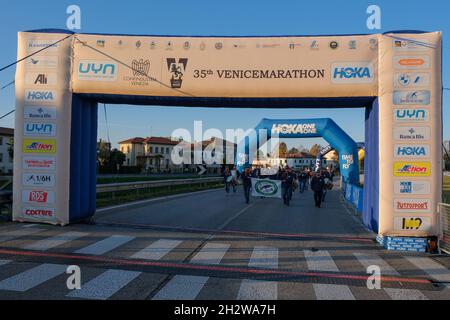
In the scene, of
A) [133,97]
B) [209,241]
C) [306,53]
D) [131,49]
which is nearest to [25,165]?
[133,97]

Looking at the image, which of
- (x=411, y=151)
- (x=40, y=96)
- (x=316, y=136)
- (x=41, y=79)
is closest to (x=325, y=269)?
(x=411, y=151)

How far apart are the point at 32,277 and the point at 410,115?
A: 7968 mm

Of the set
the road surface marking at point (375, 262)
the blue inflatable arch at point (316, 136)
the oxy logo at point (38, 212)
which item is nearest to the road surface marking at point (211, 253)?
the road surface marking at point (375, 262)

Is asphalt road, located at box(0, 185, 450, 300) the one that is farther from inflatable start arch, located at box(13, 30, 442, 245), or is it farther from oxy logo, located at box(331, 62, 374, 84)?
oxy logo, located at box(331, 62, 374, 84)

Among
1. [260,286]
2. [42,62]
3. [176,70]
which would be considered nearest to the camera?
[260,286]

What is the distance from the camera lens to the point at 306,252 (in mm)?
7863

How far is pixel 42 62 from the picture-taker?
10.1 meters

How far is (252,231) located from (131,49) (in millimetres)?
5578

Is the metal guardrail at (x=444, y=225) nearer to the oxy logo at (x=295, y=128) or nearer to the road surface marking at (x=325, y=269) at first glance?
the road surface marking at (x=325, y=269)

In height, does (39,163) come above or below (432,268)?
above

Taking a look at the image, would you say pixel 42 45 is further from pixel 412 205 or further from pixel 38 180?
pixel 412 205

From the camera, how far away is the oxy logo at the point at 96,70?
9.91 metres
